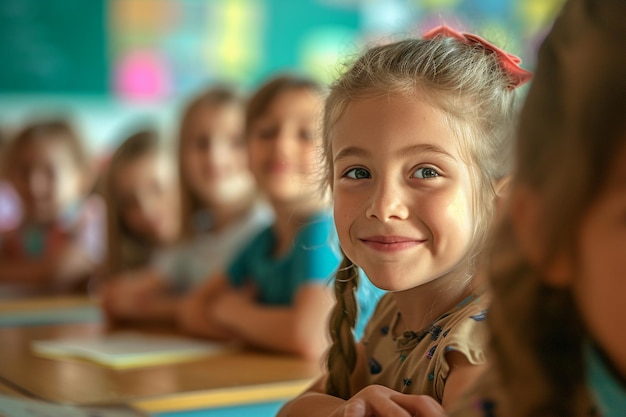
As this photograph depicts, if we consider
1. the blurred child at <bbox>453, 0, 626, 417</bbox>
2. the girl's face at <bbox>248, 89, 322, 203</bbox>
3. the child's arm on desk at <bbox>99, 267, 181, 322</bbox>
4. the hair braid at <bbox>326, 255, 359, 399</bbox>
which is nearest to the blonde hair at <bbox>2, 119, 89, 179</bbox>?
the child's arm on desk at <bbox>99, 267, 181, 322</bbox>

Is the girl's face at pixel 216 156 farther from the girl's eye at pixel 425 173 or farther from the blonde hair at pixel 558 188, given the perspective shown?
the blonde hair at pixel 558 188

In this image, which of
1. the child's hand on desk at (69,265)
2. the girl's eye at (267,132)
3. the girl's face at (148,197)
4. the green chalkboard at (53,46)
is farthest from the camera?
the green chalkboard at (53,46)

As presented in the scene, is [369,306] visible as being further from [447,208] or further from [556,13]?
[556,13]

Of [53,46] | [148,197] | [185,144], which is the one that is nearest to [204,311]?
[185,144]

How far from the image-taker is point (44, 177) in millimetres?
2961

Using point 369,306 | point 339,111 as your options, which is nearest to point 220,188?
point 369,306

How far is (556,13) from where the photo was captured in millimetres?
597

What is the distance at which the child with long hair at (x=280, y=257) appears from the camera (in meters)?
1.67

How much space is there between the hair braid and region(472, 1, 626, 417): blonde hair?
1.24 feet

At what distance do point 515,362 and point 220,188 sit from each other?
173 cm

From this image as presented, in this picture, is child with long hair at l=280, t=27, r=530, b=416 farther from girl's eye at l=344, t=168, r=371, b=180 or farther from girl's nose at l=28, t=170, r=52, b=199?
girl's nose at l=28, t=170, r=52, b=199

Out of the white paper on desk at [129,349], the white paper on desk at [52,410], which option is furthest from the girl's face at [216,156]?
the white paper on desk at [52,410]

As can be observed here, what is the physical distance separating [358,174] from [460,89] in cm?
13

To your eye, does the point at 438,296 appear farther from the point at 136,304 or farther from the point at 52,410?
the point at 136,304
